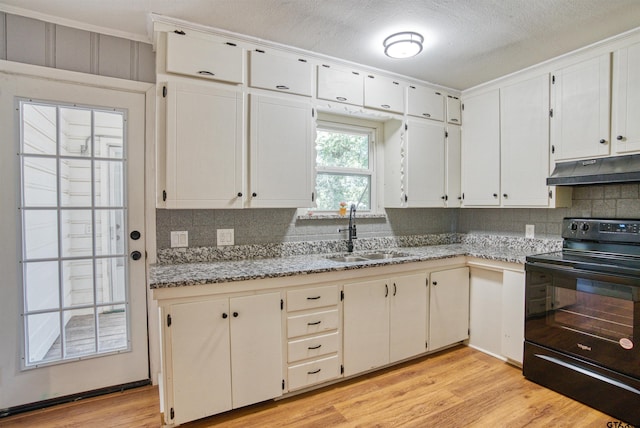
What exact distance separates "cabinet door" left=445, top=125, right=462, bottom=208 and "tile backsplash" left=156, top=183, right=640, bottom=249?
32 centimetres

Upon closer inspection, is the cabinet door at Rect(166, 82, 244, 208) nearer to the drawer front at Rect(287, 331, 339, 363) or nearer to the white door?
the white door

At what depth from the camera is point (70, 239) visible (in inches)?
84.5

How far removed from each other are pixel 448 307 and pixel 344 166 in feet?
4.97

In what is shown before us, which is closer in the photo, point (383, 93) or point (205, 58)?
point (205, 58)

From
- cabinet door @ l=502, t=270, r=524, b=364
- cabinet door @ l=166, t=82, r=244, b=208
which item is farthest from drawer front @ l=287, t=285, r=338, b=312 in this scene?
cabinet door @ l=502, t=270, r=524, b=364

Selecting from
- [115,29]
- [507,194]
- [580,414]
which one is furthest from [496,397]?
[115,29]

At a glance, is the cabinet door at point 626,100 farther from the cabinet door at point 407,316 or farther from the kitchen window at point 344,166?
the kitchen window at point 344,166

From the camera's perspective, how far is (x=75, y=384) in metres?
2.15

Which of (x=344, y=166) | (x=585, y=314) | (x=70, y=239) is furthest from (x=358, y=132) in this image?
(x=70, y=239)

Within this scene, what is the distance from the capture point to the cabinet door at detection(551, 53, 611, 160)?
7.59ft

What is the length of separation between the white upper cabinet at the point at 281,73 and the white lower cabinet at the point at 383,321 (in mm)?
1466

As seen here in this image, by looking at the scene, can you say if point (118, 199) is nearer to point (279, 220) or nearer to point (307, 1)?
point (279, 220)

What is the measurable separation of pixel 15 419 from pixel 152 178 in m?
1.62

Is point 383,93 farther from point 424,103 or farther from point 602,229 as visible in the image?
point 602,229
